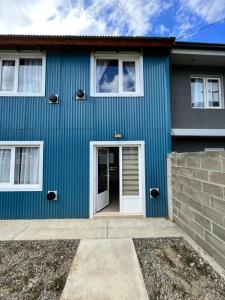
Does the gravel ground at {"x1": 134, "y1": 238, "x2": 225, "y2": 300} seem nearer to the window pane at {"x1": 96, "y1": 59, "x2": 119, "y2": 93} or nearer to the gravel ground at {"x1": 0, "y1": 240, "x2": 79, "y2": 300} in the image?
the gravel ground at {"x1": 0, "y1": 240, "x2": 79, "y2": 300}

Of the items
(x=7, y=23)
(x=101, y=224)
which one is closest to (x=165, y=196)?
(x=101, y=224)

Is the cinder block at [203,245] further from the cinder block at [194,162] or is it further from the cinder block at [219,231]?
the cinder block at [194,162]

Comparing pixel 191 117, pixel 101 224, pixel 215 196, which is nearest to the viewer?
pixel 215 196

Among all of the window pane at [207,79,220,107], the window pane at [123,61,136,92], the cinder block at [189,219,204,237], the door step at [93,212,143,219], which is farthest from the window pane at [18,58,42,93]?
the window pane at [207,79,220,107]

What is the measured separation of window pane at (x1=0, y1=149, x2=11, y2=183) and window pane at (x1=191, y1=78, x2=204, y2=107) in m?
7.42

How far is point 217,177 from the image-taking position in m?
3.24

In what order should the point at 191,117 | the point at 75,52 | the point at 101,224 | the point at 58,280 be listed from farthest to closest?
the point at 191,117 < the point at 75,52 < the point at 101,224 < the point at 58,280

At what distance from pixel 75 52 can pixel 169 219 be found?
6527 mm

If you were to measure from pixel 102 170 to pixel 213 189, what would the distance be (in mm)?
3697

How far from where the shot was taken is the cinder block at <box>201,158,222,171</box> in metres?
3.17

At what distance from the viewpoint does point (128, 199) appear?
5766 mm

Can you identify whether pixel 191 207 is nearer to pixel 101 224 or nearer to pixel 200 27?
pixel 101 224

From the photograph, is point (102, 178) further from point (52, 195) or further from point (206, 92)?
point (206, 92)

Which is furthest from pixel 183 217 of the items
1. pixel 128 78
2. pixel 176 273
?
pixel 128 78
